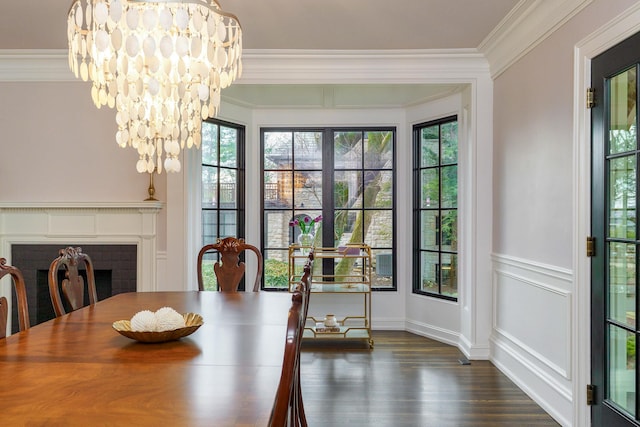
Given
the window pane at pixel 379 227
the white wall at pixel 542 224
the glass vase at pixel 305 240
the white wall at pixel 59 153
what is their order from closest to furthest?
the white wall at pixel 542 224 → the white wall at pixel 59 153 → the glass vase at pixel 305 240 → the window pane at pixel 379 227

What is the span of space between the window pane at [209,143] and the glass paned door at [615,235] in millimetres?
3118

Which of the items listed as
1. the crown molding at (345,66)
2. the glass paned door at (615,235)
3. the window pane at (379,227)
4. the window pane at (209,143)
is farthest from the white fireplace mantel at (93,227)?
the glass paned door at (615,235)

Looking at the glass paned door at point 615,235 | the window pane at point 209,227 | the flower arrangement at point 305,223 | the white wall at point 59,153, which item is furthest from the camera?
the flower arrangement at point 305,223

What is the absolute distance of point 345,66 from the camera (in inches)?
149

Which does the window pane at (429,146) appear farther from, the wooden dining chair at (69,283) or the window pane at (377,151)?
the wooden dining chair at (69,283)

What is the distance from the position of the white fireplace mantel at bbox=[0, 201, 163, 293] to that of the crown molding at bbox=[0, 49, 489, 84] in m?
1.21

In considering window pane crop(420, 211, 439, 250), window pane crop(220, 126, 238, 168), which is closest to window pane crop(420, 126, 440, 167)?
window pane crop(420, 211, 439, 250)

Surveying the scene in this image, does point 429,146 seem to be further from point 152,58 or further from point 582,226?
point 152,58

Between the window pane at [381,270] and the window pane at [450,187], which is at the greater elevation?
the window pane at [450,187]

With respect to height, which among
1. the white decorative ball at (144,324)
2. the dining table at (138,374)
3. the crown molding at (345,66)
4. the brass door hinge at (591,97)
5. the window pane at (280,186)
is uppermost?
the crown molding at (345,66)

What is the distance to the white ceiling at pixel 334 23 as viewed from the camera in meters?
2.90

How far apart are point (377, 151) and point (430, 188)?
71 centimetres

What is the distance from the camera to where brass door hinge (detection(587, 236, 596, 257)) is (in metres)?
2.36

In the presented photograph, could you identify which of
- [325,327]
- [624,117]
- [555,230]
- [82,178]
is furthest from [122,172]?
[624,117]
